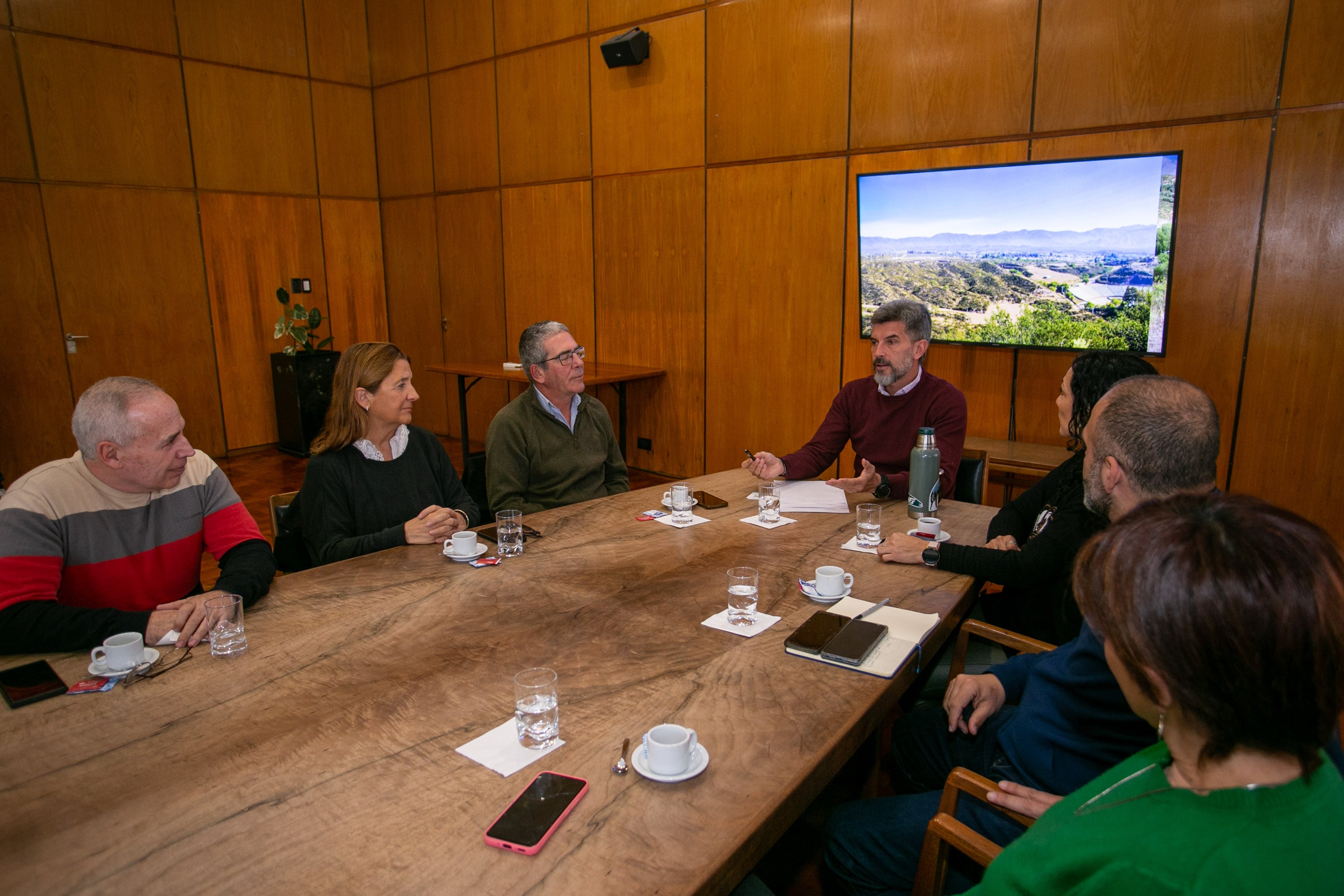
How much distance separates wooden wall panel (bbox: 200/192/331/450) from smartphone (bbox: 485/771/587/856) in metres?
7.17

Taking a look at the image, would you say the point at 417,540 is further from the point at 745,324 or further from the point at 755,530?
the point at 745,324

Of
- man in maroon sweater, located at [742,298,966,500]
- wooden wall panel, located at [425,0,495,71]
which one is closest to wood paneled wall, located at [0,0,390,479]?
wooden wall panel, located at [425,0,495,71]

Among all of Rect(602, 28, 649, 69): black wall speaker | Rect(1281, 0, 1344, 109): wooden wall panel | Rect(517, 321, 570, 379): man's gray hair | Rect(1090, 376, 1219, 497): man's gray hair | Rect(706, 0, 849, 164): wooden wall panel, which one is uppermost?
Rect(602, 28, 649, 69): black wall speaker

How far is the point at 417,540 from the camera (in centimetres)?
229

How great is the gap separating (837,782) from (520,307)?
5519 mm

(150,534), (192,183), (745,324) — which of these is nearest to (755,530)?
(150,534)

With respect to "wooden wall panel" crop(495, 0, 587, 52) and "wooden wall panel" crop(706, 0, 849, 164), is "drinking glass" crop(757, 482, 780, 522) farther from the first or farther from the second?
"wooden wall panel" crop(495, 0, 587, 52)

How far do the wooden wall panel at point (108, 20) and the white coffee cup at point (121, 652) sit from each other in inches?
259

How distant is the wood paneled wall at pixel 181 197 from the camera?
234 inches

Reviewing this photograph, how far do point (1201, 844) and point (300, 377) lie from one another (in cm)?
724

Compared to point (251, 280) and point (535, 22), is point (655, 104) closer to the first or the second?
point (535, 22)

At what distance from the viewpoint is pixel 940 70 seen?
438 cm

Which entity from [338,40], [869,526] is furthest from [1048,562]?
[338,40]

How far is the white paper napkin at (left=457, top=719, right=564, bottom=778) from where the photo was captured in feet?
4.04
